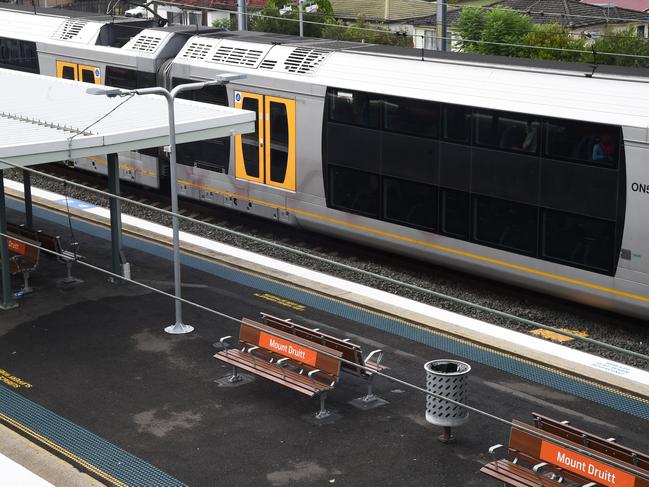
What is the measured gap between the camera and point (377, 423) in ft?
38.2

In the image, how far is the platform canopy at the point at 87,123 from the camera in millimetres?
15047

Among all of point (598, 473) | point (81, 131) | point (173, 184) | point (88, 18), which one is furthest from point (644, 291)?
point (88, 18)

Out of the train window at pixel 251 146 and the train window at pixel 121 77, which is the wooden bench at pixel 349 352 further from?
the train window at pixel 121 77

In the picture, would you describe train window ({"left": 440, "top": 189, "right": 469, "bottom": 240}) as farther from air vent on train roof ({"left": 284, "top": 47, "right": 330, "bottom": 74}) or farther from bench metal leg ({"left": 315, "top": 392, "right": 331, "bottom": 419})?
bench metal leg ({"left": 315, "top": 392, "right": 331, "bottom": 419})

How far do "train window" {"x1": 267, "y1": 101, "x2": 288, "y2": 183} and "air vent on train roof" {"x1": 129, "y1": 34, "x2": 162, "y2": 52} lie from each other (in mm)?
4170

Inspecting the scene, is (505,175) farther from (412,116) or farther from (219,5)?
(219,5)

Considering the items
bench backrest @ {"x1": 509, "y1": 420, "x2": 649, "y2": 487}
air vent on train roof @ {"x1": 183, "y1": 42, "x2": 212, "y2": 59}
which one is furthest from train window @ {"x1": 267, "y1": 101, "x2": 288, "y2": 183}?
bench backrest @ {"x1": 509, "y1": 420, "x2": 649, "y2": 487}

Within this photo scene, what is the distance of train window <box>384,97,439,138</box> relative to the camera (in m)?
16.5

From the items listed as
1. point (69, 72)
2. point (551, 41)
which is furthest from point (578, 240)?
point (551, 41)

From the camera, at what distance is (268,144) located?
19.5m

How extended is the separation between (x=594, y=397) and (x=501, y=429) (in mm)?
1525

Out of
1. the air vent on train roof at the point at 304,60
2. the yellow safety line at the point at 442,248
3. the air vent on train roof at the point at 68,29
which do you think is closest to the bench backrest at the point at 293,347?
the yellow safety line at the point at 442,248

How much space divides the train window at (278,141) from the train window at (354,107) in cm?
124

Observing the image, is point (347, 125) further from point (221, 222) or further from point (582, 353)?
point (582, 353)
